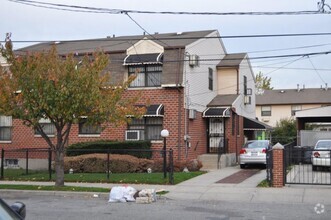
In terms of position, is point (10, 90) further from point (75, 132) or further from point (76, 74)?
point (75, 132)

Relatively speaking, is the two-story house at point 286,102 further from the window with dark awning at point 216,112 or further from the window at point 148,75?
the window at point 148,75

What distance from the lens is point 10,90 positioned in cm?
1672

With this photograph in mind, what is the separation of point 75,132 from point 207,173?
7.92 meters

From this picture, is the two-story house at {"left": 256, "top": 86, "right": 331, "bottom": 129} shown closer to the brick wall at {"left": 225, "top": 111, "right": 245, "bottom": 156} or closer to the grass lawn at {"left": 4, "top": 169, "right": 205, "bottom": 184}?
the brick wall at {"left": 225, "top": 111, "right": 245, "bottom": 156}

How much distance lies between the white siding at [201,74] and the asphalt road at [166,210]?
1105 centimetres

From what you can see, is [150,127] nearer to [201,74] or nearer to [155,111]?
[155,111]

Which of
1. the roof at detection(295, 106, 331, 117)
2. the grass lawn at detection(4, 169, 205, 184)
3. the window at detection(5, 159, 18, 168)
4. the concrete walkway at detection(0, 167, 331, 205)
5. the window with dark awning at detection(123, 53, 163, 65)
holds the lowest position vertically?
the concrete walkway at detection(0, 167, 331, 205)

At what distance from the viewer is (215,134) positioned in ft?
93.3

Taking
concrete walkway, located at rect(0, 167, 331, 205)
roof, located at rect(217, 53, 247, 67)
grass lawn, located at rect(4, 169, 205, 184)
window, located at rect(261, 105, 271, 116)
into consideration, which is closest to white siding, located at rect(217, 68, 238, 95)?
roof, located at rect(217, 53, 247, 67)

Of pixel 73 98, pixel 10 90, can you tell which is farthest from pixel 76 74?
pixel 10 90

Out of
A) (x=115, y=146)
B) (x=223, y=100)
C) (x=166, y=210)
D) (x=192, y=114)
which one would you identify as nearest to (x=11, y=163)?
(x=115, y=146)

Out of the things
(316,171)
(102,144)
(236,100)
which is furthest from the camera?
(236,100)

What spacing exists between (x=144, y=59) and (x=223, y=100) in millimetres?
6676

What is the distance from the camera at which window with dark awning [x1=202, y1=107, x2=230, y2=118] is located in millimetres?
26919
